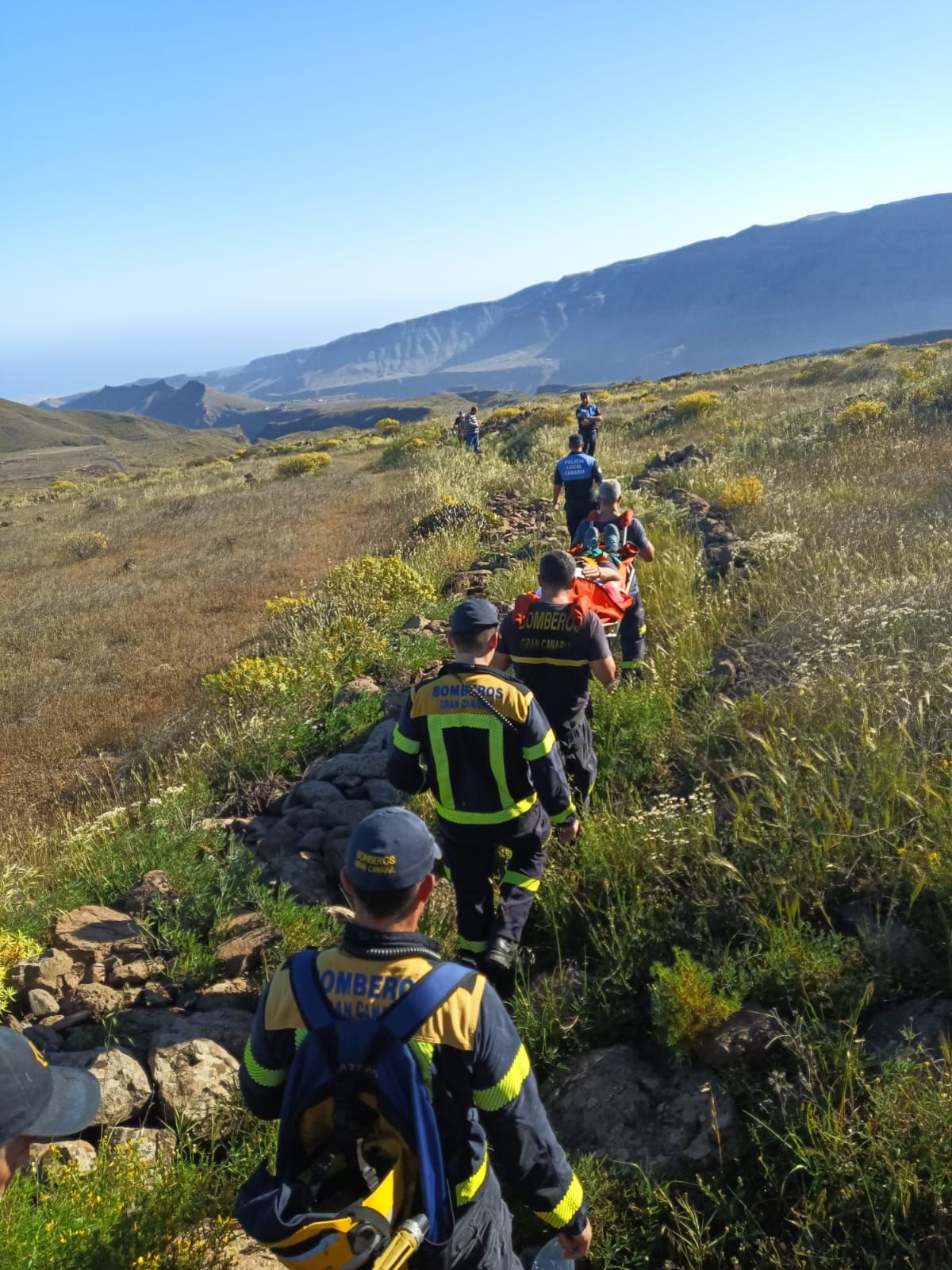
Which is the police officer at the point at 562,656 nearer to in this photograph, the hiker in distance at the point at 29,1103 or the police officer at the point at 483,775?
the police officer at the point at 483,775

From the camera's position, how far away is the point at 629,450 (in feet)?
61.1

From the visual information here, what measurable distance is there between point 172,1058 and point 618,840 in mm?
2307

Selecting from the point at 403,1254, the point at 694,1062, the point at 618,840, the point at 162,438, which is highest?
the point at 162,438

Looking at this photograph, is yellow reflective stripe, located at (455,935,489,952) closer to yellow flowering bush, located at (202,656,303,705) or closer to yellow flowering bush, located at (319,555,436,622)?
yellow flowering bush, located at (202,656,303,705)

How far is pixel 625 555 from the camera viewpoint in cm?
687

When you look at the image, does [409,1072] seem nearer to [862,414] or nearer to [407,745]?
[407,745]

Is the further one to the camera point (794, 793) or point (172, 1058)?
point (794, 793)

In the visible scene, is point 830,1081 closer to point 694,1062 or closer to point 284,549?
point 694,1062

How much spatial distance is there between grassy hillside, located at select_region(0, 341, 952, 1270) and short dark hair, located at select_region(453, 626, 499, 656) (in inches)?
52.4

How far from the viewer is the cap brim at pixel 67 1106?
1780mm

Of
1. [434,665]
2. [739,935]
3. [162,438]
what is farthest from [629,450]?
[162,438]

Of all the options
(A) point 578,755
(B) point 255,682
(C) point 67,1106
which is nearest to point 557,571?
(A) point 578,755

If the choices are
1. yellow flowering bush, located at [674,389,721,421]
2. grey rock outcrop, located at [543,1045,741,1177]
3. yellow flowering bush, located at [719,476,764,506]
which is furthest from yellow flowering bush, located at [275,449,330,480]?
grey rock outcrop, located at [543,1045,741,1177]

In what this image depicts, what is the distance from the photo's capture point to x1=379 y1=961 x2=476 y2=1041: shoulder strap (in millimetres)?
1783
